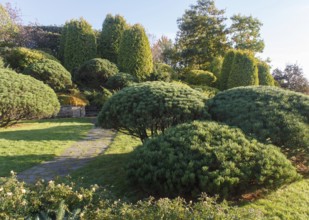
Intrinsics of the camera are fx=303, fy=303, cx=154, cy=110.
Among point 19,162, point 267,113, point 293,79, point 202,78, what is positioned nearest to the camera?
point 267,113

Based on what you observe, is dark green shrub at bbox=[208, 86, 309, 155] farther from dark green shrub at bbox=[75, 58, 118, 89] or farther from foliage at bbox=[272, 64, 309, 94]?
foliage at bbox=[272, 64, 309, 94]

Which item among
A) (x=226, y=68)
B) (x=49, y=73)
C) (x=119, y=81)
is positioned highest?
(x=226, y=68)

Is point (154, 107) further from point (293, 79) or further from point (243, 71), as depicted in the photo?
point (293, 79)

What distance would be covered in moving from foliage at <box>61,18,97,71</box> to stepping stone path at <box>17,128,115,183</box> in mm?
10746

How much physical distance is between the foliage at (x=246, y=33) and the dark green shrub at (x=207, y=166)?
2218 centimetres

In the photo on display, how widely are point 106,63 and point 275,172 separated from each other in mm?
13826

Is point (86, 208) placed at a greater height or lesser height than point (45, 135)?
lesser

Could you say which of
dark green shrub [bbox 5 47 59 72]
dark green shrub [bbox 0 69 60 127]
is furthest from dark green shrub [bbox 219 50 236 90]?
dark green shrub [bbox 0 69 60 127]

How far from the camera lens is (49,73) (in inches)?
578

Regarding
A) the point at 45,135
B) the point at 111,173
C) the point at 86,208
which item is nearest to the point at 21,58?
the point at 45,135

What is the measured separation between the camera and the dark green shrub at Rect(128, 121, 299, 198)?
4.30m

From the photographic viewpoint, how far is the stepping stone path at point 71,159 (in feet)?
19.7

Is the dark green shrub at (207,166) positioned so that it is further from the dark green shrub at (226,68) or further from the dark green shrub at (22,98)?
the dark green shrub at (226,68)

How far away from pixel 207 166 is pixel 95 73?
13.4 m
